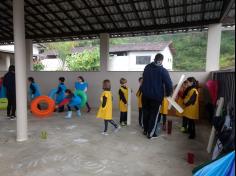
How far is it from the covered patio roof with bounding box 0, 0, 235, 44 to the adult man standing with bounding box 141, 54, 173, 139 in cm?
319

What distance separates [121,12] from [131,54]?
8.90 m

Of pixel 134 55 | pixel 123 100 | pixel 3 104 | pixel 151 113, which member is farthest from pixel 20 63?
pixel 134 55

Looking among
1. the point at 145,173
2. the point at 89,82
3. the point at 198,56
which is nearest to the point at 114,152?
the point at 145,173

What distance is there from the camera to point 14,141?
16.1 feet

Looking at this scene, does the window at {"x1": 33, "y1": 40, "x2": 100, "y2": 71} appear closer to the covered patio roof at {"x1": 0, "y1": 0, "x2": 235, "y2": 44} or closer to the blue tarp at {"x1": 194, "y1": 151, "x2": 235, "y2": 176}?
the covered patio roof at {"x1": 0, "y1": 0, "x2": 235, "y2": 44}

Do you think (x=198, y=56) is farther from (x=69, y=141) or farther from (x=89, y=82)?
(x=69, y=141)

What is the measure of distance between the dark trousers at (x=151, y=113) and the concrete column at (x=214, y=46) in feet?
12.6

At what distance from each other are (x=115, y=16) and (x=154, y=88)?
4502 millimetres

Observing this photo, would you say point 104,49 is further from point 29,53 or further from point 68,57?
point 68,57

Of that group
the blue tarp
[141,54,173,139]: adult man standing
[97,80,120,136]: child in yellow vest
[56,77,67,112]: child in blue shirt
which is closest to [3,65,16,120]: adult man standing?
[56,77,67,112]: child in blue shirt

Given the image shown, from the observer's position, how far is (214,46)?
25.6ft

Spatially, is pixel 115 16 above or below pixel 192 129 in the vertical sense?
above

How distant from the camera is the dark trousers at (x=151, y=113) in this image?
5059 millimetres

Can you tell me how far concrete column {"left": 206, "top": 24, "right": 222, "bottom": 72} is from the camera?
775 centimetres
